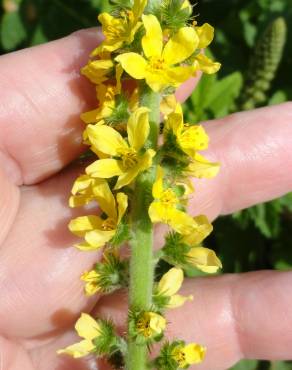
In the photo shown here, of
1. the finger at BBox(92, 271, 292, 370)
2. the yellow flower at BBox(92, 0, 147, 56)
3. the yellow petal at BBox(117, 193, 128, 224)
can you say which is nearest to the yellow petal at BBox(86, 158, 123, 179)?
the yellow petal at BBox(117, 193, 128, 224)

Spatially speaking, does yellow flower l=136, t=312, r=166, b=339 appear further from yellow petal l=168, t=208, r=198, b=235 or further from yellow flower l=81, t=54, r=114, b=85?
yellow flower l=81, t=54, r=114, b=85

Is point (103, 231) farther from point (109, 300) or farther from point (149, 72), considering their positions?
point (109, 300)

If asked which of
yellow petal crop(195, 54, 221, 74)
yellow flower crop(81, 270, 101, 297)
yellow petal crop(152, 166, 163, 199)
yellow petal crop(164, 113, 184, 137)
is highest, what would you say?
yellow petal crop(195, 54, 221, 74)

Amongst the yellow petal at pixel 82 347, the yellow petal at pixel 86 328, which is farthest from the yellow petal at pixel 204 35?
the yellow petal at pixel 82 347

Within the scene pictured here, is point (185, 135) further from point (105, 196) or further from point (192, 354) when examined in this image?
point (192, 354)

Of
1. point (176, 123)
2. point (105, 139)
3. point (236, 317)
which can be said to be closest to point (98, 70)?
point (105, 139)

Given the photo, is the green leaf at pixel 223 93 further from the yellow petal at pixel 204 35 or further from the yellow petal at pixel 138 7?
the yellow petal at pixel 138 7

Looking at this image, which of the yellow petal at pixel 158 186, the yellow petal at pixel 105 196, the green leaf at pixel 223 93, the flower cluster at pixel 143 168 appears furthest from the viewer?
the green leaf at pixel 223 93
